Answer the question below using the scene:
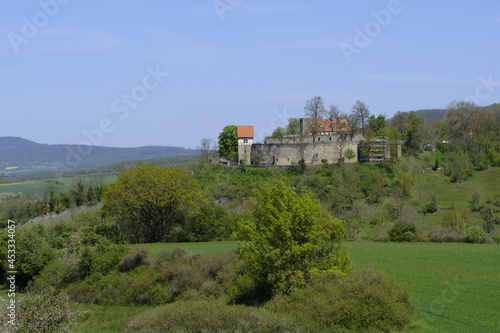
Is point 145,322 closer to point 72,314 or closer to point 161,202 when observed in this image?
point 72,314

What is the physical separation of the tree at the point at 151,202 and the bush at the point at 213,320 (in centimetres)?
1754

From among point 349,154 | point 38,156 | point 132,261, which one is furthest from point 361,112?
point 38,156

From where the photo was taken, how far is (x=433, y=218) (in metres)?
45.0

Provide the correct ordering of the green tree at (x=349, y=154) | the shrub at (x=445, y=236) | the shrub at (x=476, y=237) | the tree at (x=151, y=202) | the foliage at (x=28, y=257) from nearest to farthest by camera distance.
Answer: the foliage at (x=28, y=257) < the shrub at (x=476, y=237) < the shrub at (x=445, y=236) < the tree at (x=151, y=202) < the green tree at (x=349, y=154)

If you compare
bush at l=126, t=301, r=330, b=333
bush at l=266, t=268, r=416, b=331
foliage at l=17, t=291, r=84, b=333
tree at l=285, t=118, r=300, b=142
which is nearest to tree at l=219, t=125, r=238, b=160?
tree at l=285, t=118, r=300, b=142

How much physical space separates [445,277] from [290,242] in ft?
23.2

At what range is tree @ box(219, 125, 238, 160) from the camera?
67.0m

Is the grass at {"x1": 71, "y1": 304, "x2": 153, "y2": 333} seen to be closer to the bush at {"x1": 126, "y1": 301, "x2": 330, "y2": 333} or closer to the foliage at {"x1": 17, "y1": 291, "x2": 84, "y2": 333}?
the bush at {"x1": 126, "y1": 301, "x2": 330, "y2": 333}

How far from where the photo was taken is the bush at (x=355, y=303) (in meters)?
17.3

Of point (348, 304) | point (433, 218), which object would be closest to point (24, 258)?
point (348, 304)

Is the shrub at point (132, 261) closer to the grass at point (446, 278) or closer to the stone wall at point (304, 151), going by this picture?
the grass at point (446, 278)

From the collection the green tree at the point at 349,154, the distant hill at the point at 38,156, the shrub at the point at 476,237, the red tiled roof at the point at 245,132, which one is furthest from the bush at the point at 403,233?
the distant hill at the point at 38,156

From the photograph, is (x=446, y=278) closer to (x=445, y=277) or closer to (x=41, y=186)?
(x=445, y=277)

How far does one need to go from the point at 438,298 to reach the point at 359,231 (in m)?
21.6
